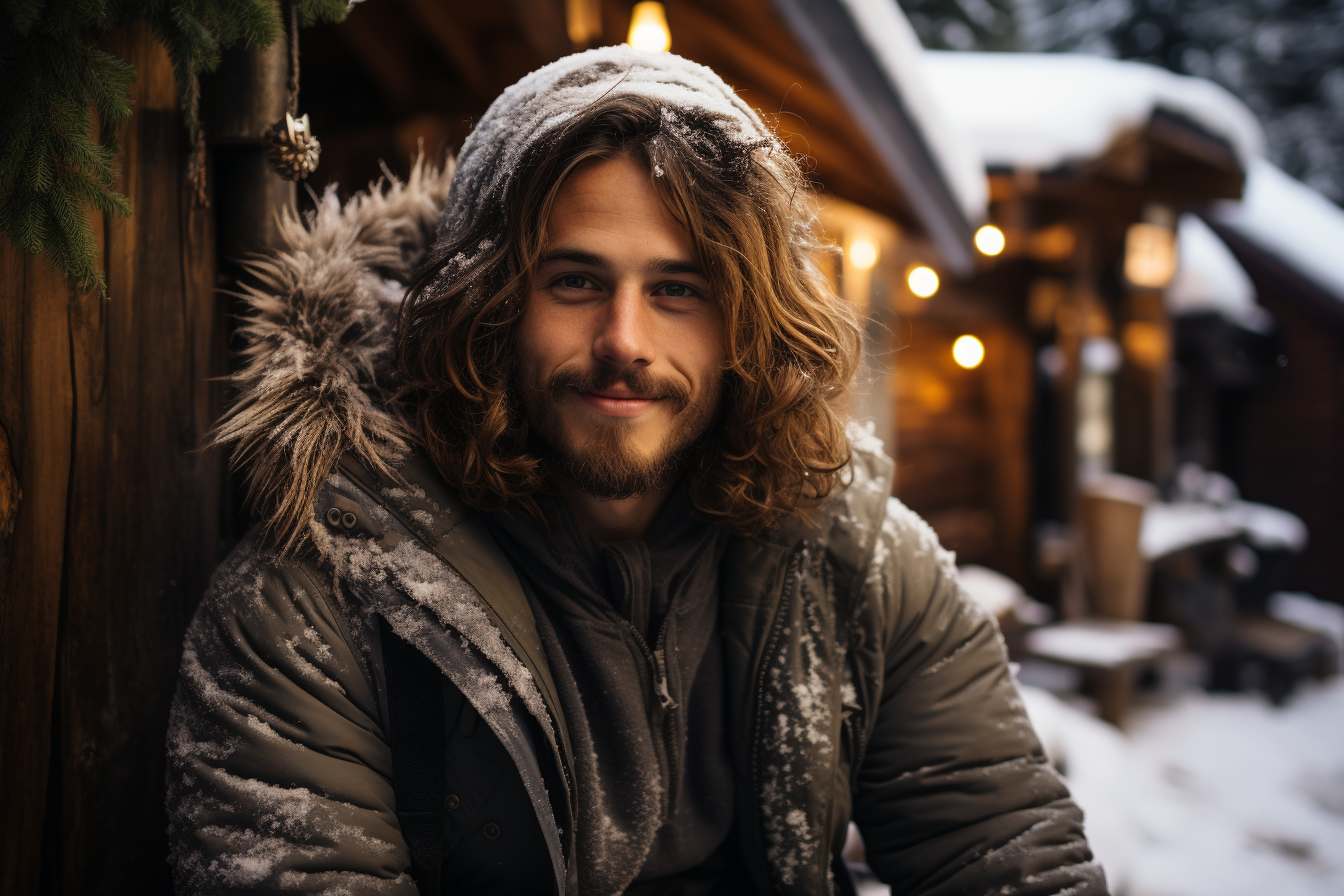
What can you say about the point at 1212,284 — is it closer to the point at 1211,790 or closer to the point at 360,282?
the point at 1211,790

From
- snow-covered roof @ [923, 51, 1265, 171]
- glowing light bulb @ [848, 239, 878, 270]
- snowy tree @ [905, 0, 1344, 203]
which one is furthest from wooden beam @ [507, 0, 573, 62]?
snowy tree @ [905, 0, 1344, 203]

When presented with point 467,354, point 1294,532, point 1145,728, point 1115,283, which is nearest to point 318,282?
point 467,354

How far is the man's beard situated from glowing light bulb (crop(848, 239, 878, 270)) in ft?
9.90

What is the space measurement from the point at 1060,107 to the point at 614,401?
4.79 m

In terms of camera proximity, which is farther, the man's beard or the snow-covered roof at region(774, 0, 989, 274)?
the snow-covered roof at region(774, 0, 989, 274)

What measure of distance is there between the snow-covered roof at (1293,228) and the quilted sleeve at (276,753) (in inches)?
424

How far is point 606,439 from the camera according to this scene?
162 centimetres

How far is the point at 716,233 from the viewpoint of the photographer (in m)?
1.65

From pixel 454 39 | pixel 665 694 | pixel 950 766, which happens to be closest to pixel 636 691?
pixel 665 694

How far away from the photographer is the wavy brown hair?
1.58 metres

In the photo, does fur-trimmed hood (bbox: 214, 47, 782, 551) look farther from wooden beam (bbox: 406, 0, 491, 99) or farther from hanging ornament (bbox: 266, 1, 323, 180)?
wooden beam (bbox: 406, 0, 491, 99)

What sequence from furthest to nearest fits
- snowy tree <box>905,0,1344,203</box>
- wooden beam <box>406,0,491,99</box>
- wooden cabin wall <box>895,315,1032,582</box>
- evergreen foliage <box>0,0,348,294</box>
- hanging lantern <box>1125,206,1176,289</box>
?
1. snowy tree <box>905,0,1344,203</box>
2. wooden cabin wall <box>895,315,1032,582</box>
3. hanging lantern <box>1125,206,1176,289</box>
4. wooden beam <box>406,0,491,99</box>
5. evergreen foliage <box>0,0,348,294</box>

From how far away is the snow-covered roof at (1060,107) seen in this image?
498cm

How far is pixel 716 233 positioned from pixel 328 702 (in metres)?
1.06
